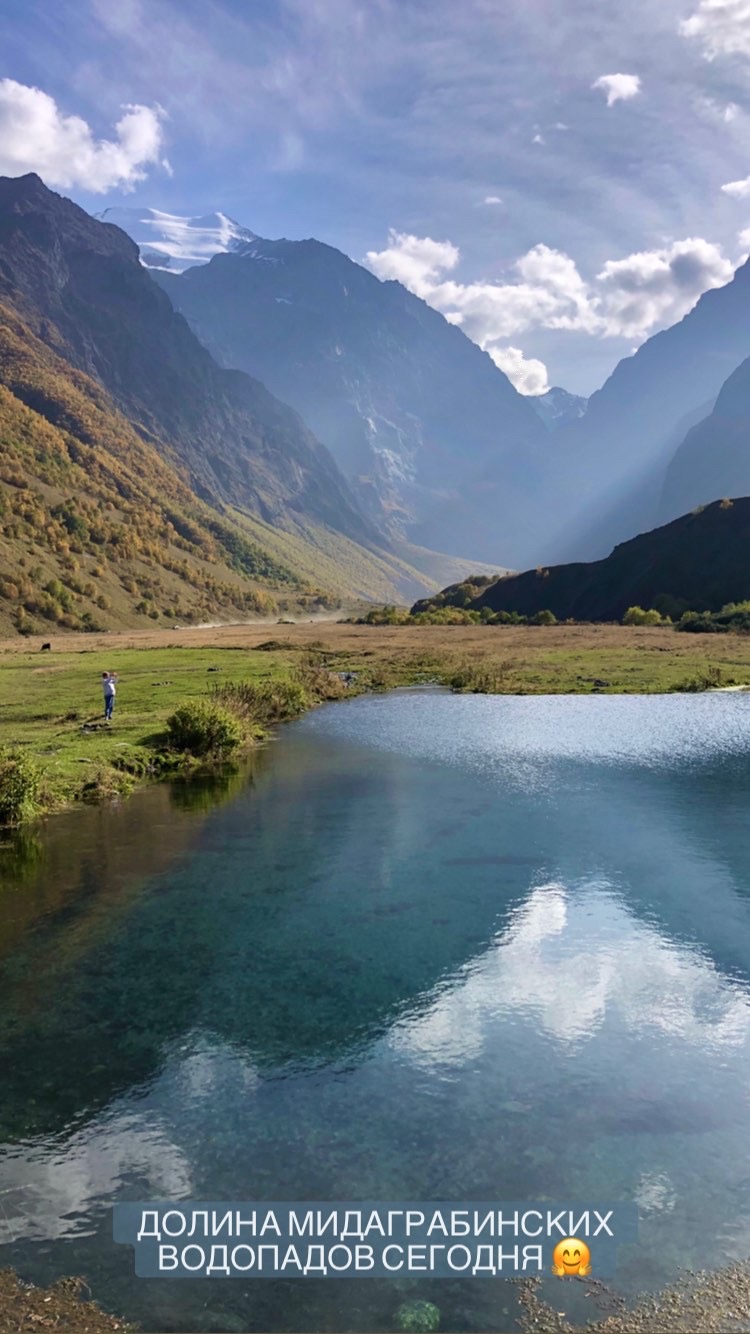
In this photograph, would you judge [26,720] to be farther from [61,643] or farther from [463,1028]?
[61,643]

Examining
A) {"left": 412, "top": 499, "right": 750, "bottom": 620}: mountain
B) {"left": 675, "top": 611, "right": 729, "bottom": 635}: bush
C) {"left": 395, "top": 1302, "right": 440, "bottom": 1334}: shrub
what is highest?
{"left": 412, "top": 499, "right": 750, "bottom": 620}: mountain

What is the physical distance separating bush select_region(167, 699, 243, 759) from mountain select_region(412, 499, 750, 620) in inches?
4469

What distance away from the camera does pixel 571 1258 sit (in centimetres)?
1067

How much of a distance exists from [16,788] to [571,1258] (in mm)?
26714

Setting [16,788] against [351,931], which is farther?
[16,788]

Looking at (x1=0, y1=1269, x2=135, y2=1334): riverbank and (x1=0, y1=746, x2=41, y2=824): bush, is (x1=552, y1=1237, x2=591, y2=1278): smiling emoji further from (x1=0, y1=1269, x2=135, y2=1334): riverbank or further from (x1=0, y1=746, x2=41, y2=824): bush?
(x1=0, y1=746, x2=41, y2=824): bush

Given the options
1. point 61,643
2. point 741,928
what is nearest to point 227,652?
point 61,643

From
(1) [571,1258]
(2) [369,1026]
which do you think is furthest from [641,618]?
(1) [571,1258]

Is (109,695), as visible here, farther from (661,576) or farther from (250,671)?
(661,576)

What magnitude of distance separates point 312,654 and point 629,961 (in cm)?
8182

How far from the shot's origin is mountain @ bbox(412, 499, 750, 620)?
143 metres

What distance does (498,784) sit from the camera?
38.8 metres

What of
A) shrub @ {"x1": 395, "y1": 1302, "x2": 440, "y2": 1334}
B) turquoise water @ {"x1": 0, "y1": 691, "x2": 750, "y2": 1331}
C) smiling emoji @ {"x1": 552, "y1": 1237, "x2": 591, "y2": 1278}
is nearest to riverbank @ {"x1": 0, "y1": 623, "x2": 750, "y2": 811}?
turquoise water @ {"x1": 0, "y1": 691, "x2": 750, "y2": 1331}

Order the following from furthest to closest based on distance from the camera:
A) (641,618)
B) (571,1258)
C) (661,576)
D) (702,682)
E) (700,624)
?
(661,576), (641,618), (700,624), (702,682), (571,1258)
